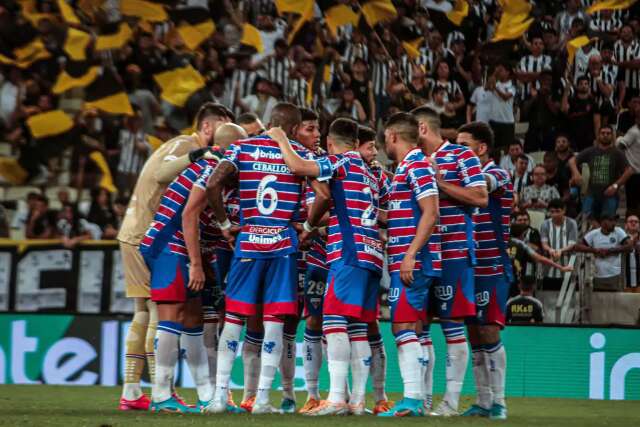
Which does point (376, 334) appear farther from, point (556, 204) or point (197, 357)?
point (556, 204)

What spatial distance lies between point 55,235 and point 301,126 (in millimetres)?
6661

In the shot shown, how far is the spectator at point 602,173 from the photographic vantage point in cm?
1438

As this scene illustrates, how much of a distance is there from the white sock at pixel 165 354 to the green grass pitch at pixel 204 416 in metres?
0.24

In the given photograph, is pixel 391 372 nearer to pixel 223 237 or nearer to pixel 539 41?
pixel 223 237

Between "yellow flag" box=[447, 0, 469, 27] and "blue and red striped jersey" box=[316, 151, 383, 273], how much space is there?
9.50m

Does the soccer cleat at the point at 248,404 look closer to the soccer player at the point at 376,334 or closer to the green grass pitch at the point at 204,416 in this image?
the green grass pitch at the point at 204,416

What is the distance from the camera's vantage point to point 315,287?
28.3 feet

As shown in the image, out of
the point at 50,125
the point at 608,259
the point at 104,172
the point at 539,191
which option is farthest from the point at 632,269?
the point at 50,125

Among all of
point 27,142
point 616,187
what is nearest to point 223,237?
point 616,187

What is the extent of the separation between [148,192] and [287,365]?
1.76 m

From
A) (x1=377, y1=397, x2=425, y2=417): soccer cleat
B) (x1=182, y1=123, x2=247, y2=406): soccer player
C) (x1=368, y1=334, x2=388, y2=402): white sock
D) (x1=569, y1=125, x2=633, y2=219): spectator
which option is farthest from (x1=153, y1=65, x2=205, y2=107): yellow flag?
(x1=377, y1=397, x2=425, y2=417): soccer cleat

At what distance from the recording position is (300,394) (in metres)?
11.9

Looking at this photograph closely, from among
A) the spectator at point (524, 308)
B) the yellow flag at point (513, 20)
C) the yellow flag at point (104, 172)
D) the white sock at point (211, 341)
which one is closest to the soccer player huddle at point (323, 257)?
the white sock at point (211, 341)

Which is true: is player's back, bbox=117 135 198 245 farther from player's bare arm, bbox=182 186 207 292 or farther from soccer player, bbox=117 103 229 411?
player's bare arm, bbox=182 186 207 292
